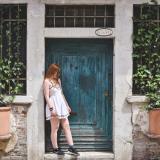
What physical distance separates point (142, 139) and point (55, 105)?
189 centimetres

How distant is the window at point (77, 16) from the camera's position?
43.4ft

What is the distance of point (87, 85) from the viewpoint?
529 inches

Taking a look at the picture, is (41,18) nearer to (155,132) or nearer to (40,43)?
(40,43)

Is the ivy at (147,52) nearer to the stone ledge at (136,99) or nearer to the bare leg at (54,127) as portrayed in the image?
the stone ledge at (136,99)

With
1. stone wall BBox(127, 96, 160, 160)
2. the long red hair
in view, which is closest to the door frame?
stone wall BBox(127, 96, 160, 160)

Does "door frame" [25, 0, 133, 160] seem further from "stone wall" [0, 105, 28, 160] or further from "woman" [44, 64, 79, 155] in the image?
"woman" [44, 64, 79, 155]

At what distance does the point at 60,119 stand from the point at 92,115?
2.63 ft

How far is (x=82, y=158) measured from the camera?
13172 millimetres

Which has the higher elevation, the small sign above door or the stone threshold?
the small sign above door

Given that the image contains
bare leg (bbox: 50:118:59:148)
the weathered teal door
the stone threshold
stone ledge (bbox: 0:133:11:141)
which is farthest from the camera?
the weathered teal door

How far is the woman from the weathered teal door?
1.31 feet

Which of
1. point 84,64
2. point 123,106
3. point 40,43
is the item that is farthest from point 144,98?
point 40,43

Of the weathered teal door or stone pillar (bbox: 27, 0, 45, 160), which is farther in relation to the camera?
the weathered teal door

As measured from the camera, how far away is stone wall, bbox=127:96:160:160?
13.2 m
